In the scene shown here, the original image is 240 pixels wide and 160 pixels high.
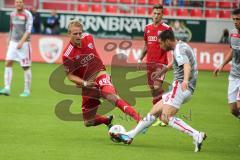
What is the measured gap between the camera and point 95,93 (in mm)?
11539

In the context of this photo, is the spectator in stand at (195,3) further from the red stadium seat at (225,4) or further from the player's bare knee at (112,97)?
the player's bare knee at (112,97)

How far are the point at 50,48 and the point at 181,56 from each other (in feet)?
54.0

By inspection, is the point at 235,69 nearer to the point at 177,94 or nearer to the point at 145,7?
the point at 177,94

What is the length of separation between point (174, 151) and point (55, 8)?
22.3 m

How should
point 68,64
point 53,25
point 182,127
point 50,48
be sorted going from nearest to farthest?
point 182,127 < point 68,64 < point 50,48 < point 53,25

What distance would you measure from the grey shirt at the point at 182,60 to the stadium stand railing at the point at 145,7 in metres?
20.5

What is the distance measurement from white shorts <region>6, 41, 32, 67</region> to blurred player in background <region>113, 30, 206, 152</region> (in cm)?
674

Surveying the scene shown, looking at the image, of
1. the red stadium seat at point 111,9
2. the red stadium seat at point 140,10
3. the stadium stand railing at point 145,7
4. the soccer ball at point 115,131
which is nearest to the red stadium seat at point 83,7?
the stadium stand railing at point 145,7

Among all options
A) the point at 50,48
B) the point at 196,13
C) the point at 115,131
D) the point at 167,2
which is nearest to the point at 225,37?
the point at 196,13

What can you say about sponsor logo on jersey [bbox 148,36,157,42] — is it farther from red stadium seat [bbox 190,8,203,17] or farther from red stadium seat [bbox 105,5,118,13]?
red stadium seat [bbox 105,5,118,13]

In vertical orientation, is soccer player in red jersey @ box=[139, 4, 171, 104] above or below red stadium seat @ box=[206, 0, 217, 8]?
below

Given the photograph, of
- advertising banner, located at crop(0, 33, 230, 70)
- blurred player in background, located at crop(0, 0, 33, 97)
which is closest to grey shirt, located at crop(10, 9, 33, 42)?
blurred player in background, located at crop(0, 0, 33, 97)

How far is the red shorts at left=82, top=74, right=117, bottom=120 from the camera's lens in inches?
442

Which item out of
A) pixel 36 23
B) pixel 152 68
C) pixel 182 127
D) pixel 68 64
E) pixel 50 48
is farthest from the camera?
pixel 36 23
